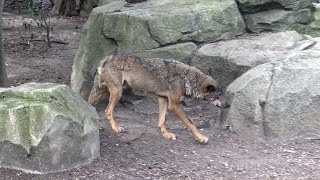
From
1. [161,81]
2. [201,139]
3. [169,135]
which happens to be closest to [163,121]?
[169,135]

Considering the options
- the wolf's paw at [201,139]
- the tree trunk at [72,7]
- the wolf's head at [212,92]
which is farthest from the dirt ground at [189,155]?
the tree trunk at [72,7]

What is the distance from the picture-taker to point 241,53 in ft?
23.8

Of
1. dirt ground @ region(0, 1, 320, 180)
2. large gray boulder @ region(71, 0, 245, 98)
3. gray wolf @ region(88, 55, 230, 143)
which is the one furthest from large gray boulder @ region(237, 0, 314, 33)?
gray wolf @ region(88, 55, 230, 143)

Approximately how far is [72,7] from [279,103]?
13275 millimetres

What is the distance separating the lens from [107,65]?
6352 millimetres

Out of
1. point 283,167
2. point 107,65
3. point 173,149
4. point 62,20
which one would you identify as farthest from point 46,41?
point 283,167

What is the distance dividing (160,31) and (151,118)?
127 centimetres

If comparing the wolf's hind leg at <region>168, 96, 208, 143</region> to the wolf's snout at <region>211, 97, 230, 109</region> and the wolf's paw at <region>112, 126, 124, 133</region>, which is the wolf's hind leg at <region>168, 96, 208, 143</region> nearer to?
the wolf's snout at <region>211, 97, 230, 109</region>

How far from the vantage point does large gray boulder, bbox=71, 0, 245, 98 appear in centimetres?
752

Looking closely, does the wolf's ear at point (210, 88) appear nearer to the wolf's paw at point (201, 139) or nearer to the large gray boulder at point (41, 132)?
the wolf's paw at point (201, 139)

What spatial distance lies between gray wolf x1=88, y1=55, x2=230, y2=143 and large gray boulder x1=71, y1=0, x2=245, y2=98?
114cm

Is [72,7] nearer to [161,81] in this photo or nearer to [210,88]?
[161,81]

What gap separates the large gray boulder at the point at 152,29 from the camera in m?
7.52

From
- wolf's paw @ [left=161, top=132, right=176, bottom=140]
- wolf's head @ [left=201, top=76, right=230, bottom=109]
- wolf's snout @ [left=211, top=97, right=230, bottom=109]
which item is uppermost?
wolf's head @ [left=201, top=76, right=230, bottom=109]
